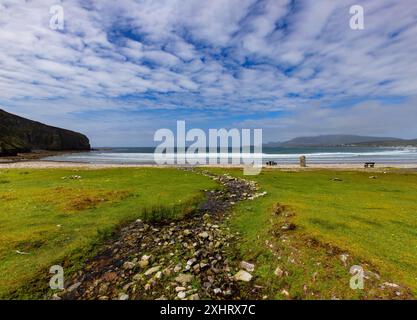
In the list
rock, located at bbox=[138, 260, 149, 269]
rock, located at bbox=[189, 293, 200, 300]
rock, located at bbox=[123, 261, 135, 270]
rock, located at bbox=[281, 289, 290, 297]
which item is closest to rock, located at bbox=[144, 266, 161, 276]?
rock, located at bbox=[138, 260, 149, 269]

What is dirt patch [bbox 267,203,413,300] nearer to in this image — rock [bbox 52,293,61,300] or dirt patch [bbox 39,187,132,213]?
rock [bbox 52,293,61,300]

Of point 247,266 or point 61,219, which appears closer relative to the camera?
point 247,266

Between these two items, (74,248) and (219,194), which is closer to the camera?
(74,248)

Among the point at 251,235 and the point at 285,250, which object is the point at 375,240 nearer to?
the point at 285,250

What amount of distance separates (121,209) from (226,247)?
372 inches

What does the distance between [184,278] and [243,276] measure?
217 cm

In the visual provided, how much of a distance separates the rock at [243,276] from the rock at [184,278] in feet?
5.34

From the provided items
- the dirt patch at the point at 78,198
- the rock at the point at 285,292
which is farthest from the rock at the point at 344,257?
the dirt patch at the point at 78,198

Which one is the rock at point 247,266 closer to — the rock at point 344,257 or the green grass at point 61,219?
the rock at point 344,257

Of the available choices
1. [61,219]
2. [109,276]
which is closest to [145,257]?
[109,276]

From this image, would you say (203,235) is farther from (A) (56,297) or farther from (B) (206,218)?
(A) (56,297)

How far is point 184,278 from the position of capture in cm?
914
